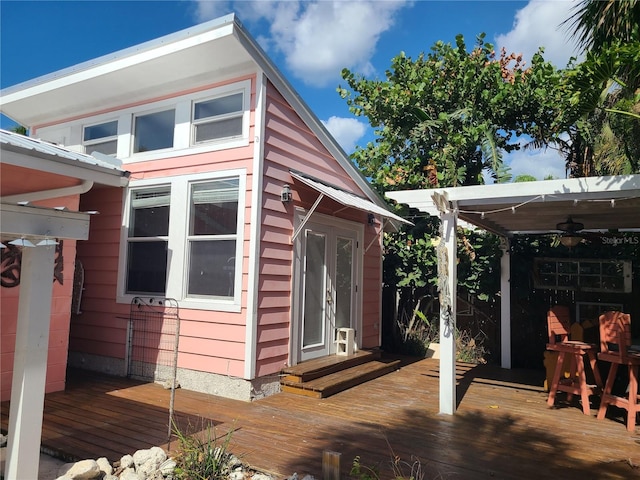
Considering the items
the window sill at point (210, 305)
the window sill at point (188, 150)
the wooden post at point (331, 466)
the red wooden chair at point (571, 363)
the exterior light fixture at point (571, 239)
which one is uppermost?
the window sill at point (188, 150)

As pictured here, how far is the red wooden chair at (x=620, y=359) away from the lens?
458 cm

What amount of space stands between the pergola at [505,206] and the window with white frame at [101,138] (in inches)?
181

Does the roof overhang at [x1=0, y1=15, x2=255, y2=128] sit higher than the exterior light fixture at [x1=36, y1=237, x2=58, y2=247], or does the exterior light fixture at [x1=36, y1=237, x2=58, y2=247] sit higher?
the roof overhang at [x1=0, y1=15, x2=255, y2=128]

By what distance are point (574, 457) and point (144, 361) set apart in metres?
5.34

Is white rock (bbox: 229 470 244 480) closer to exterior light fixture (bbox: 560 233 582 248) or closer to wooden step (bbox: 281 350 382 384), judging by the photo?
wooden step (bbox: 281 350 382 384)

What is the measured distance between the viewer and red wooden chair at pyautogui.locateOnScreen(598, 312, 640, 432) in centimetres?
458

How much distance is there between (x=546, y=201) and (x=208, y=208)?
4221 mm

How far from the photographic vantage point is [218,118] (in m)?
6.05

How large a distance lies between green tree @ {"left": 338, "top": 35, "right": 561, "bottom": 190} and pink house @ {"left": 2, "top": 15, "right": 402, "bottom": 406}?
10.0 feet

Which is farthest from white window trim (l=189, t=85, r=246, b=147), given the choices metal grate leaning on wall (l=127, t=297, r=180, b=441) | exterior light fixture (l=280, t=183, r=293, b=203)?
metal grate leaning on wall (l=127, t=297, r=180, b=441)

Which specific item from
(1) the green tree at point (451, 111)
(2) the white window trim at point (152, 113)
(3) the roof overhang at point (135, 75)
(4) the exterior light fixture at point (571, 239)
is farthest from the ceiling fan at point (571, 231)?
(2) the white window trim at point (152, 113)

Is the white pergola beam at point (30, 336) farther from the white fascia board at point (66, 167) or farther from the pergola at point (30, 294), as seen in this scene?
the white fascia board at point (66, 167)

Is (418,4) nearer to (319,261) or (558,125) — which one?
(558,125)

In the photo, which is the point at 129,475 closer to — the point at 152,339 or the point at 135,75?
the point at 152,339
